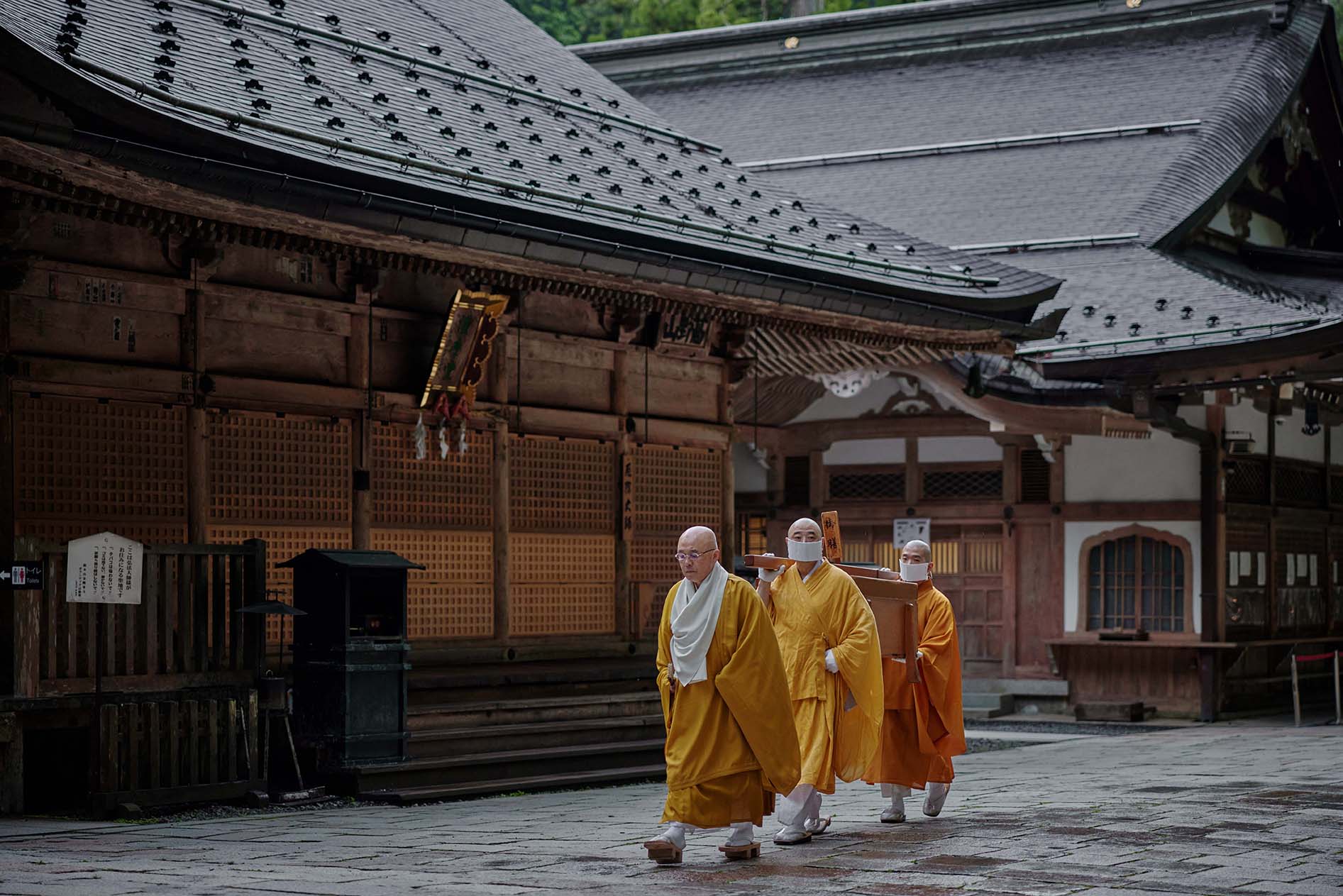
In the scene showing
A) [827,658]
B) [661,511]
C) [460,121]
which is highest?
[460,121]

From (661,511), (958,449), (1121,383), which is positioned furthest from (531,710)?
(958,449)

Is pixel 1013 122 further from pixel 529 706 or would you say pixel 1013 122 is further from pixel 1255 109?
pixel 529 706

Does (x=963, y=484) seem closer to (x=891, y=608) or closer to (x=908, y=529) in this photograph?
(x=908, y=529)

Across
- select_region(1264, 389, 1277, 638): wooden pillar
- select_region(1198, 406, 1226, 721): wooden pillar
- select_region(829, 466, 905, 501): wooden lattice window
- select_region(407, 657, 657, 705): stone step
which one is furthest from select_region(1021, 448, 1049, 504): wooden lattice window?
select_region(407, 657, 657, 705): stone step

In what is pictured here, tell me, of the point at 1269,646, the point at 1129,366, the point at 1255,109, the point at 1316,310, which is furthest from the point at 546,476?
the point at 1255,109

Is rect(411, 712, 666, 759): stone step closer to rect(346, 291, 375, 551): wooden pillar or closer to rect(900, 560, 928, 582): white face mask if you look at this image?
rect(346, 291, 375, 551): wooden pillar

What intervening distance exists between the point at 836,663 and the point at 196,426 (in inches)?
170

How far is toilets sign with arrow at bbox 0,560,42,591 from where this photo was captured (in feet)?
31.4

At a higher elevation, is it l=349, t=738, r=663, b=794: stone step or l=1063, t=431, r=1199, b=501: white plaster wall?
l=1063, t=431, r=1199, b=501: white plaster wall

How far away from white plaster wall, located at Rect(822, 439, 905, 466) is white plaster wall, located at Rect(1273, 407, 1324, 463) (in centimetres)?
448

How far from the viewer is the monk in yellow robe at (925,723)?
32.7ft

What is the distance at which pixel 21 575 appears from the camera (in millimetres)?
9602

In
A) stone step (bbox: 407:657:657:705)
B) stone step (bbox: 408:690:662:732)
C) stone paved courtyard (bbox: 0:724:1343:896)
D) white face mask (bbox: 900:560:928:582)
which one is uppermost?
white face mask (bbox: 900:560:928:582)

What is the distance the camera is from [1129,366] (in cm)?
1741
